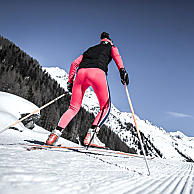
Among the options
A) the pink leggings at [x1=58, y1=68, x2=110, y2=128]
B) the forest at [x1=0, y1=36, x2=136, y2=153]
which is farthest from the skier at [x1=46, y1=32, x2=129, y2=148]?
the forest at [x1=0, y1=36, x2=136, y2=153]

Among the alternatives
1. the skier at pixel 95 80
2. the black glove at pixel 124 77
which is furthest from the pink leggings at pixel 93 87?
the black glove at pixel 124 77

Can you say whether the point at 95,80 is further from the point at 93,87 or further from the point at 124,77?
the point at 124,77

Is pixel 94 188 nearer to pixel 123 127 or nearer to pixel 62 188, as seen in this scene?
pixel 62 188

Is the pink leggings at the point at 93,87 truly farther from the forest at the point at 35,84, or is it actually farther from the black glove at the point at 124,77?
the forest at the point at 35,84

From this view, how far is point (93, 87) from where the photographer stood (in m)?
2.49

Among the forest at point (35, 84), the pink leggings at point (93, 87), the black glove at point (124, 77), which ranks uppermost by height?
the forest at point (35, 84)

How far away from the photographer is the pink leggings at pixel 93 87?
94.4 inches

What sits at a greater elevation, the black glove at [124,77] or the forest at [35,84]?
the forest at [35,84]

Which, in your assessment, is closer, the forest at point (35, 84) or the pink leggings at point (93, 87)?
the pink leggings at point (93, 87)

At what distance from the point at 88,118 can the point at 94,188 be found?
34642 millimetres

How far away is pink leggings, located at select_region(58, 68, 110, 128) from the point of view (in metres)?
2.40

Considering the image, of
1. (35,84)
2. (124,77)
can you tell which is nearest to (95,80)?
(124,77)

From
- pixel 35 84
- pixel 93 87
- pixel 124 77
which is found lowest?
pixel 93 87

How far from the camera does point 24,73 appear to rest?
2769 centimetres
